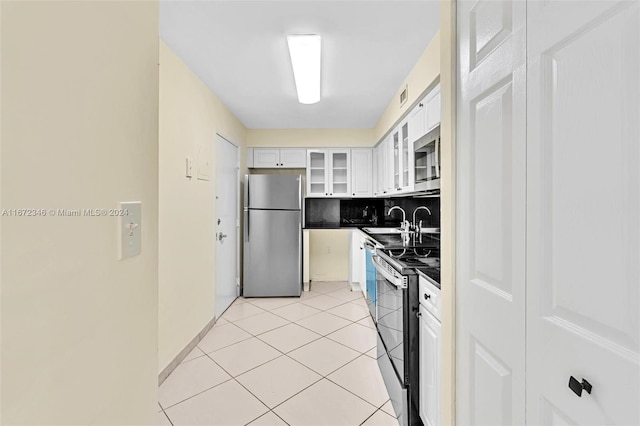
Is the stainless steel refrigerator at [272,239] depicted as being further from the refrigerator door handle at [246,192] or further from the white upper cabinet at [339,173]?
the white upper cabinet at [339,173]

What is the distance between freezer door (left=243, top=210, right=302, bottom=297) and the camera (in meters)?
4.18

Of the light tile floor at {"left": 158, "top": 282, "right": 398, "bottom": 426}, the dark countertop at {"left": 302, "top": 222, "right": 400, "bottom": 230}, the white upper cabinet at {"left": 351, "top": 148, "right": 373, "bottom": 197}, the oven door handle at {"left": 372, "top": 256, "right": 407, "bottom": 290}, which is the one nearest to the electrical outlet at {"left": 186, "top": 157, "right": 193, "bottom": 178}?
the light tile floor at {"left": 158, "top": 282, "right": 398, "bottom": 426}

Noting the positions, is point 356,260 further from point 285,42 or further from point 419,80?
point 285,42

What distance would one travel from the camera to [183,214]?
2.60m

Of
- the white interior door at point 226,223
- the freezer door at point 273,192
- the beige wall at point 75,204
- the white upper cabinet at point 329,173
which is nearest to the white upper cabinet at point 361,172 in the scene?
the white upper cabinet at point 329,173

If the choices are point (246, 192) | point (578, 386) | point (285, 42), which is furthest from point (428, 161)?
point (246, 192)

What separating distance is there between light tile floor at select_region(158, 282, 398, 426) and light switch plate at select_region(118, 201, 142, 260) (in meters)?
1.52

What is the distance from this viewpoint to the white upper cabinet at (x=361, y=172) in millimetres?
4766

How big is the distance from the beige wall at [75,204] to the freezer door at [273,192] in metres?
A: 3.34

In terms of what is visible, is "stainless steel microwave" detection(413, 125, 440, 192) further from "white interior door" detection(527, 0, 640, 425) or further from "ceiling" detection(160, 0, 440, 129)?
"white interior door" detection(527, 0, 640, 425)

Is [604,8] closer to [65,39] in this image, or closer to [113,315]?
[65,39]

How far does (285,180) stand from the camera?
417 cm

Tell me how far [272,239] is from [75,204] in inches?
143

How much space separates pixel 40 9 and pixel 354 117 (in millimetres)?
3874
